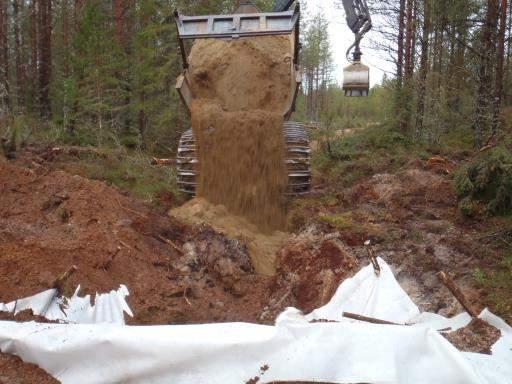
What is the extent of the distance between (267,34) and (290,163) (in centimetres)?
169

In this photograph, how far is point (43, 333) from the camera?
2770mm

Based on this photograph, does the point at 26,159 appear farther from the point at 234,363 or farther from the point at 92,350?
the point at 234,363

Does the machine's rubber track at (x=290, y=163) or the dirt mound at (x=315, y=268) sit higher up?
the machine's rubber track at (x=290, y=163)

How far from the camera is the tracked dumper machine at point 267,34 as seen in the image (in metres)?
6.11

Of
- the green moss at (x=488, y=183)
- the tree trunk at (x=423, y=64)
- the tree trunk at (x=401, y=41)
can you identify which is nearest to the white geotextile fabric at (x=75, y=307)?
the green moss at (x=488, y=183)

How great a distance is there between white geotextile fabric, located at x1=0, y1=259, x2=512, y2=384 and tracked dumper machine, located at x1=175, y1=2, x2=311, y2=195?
3.75m

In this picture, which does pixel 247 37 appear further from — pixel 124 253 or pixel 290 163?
pixel 124 253

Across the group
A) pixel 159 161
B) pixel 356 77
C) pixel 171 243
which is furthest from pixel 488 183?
pixel 159 161

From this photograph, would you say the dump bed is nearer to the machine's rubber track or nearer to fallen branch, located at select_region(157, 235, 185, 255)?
the machine's rubber track

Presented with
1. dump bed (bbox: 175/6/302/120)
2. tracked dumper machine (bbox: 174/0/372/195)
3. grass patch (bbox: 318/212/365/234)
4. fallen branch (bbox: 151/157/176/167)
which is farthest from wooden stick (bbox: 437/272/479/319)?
fallen branch (bbox: 151/157/176/167)

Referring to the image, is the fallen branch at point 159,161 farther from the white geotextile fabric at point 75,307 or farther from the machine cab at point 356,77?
the white geotextile fabric at point 75,307

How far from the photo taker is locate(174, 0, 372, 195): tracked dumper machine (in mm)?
6113

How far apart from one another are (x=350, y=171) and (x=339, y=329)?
23.0 ft

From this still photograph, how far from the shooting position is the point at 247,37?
6.35 metres
